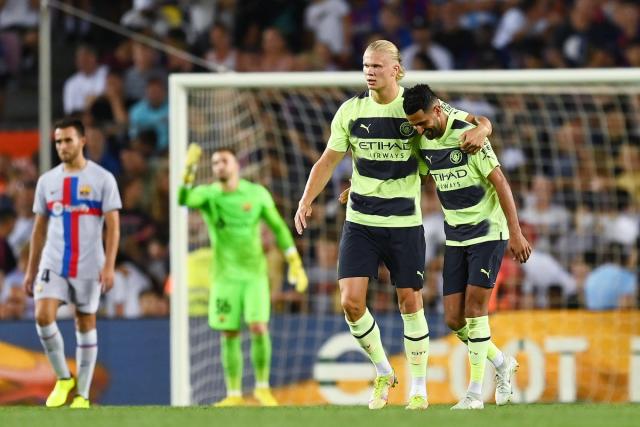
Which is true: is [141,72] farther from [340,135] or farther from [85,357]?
[340,135]

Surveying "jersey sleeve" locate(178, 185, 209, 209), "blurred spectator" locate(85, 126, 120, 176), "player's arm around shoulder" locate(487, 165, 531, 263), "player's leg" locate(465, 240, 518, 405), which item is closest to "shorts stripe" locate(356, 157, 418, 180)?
"player's arm around shoulder" locate(487, 165, 531, 263)

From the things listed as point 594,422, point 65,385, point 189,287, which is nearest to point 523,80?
point 189,287

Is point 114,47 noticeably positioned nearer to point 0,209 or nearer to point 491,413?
point 0,209

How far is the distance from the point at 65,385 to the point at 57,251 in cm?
93

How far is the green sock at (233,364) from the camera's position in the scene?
12766 mm

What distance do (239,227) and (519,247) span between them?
4338 millimetres

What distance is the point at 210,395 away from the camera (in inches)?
Result: 544

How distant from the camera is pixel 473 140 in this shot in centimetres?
893

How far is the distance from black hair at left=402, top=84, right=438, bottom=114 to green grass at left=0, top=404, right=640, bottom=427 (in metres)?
1.71

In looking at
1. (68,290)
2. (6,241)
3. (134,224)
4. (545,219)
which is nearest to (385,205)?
(68,290)

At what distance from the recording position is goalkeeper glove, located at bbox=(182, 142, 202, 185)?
11882mm

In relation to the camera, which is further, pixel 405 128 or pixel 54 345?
pixel 54 345

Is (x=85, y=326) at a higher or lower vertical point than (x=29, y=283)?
lower

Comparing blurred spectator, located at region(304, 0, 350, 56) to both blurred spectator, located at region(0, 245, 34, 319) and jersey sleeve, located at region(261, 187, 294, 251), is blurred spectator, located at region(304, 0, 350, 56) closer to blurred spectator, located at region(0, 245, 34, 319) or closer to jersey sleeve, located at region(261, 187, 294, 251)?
blurred spectator, located at region(0, 245, 34, 319)
